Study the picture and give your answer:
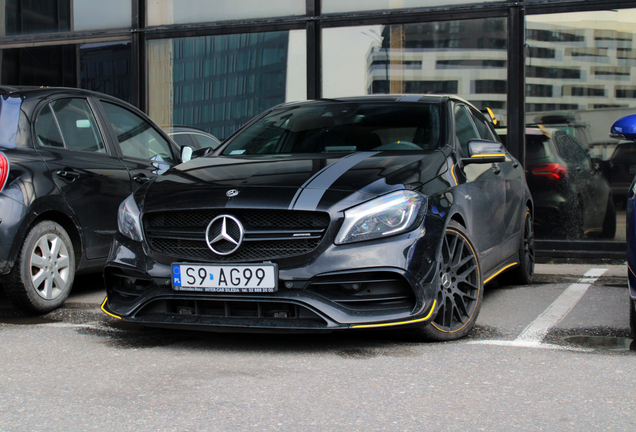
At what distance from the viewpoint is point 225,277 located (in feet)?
12.2

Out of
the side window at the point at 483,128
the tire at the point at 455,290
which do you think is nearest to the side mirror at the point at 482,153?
the tire at the point at 455,290

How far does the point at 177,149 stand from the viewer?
267 inches

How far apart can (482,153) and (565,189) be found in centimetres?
416

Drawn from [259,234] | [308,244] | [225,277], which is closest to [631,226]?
[308,244]

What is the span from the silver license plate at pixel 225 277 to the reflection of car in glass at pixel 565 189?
220 inches

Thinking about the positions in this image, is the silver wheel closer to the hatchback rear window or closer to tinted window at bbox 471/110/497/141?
the hatchback rear window

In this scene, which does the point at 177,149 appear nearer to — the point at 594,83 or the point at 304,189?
the point at 304,189

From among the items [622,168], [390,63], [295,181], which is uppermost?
[390,63]

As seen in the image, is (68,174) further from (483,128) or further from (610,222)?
(610,222)

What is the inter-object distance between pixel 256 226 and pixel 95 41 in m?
7.58

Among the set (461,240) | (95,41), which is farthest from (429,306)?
(95,41)

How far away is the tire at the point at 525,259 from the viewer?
6.17m

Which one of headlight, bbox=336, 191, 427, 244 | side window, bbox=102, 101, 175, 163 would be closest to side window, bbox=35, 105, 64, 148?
side window, bbox=102, 101, 175, 163

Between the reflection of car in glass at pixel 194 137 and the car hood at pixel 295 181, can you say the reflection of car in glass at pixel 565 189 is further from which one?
the car hood at pixel 295 181
